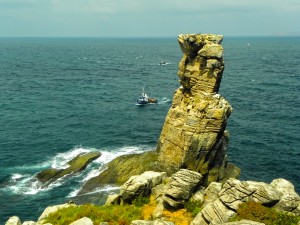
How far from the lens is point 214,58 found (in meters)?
50.0

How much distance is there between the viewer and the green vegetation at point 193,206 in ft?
101

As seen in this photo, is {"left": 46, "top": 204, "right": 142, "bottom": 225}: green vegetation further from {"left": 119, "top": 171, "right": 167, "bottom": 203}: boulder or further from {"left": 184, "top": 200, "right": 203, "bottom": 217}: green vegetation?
{"left": 184, "top": 200, "right": 203, "bottom": 217}: green vegetation

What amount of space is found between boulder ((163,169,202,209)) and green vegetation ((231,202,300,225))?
6360mm

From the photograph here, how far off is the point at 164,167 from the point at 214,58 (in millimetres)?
17128

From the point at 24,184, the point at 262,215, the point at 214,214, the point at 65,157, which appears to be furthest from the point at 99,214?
the point at 65,157

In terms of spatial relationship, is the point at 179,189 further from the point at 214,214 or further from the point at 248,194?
the point at 248,194

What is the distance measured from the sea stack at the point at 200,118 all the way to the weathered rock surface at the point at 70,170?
50.6ft

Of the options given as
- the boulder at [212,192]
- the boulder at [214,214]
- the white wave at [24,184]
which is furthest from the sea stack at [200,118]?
the boulder at [214,214]

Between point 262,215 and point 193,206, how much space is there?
22.2ft

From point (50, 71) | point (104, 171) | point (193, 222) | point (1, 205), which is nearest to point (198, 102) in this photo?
point (104, 171)

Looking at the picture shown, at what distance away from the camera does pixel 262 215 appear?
26.6 metres

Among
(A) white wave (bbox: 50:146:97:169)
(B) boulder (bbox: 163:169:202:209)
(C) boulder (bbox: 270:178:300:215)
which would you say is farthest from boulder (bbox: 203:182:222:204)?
(A) white wave (bbox: 50:146:97:169)

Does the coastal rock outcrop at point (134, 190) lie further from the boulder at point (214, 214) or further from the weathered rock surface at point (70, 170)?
the weathered rock surface at point (70, 170)

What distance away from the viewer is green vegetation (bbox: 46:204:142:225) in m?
30.6
